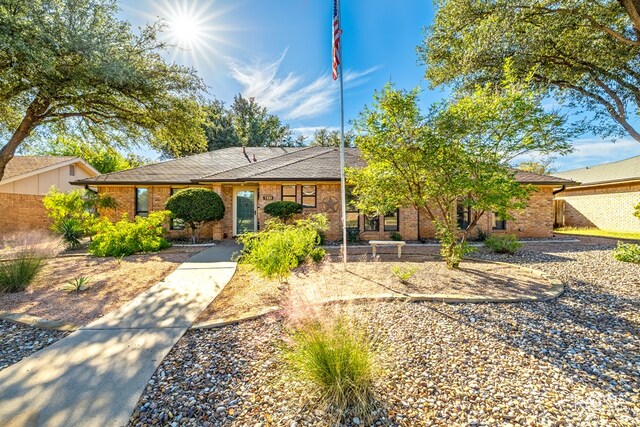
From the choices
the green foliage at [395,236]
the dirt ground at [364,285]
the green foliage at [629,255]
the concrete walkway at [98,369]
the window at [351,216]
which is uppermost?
the window at [351,216]

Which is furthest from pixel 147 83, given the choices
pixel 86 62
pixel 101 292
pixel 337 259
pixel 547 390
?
pixel 547 390

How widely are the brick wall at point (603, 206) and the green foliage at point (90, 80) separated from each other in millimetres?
22492

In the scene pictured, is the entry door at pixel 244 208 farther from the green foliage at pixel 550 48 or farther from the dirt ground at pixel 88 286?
the green foliage at pixel 550 48

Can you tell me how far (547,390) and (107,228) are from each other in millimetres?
11279

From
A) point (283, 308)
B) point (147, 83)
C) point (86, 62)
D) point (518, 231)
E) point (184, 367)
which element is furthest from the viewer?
point (518, 231)

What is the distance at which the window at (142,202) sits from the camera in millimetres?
12758

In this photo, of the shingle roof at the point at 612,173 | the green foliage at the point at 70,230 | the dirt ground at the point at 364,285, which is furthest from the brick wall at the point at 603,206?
the green foliage at the point at 70,230

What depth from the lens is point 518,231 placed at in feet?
41.2

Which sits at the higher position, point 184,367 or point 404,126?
point 404,126

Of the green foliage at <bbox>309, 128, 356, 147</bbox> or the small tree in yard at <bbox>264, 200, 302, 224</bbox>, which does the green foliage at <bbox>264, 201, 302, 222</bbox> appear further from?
the green foliage at <bbox>309, 128, 356, 147</bbox>

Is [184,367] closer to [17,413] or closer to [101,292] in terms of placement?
[17,413]

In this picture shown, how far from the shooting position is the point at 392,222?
12117 mm

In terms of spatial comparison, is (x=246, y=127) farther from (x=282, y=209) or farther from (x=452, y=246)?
(x=452, y=246)

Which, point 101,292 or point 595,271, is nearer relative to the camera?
point 101,292
